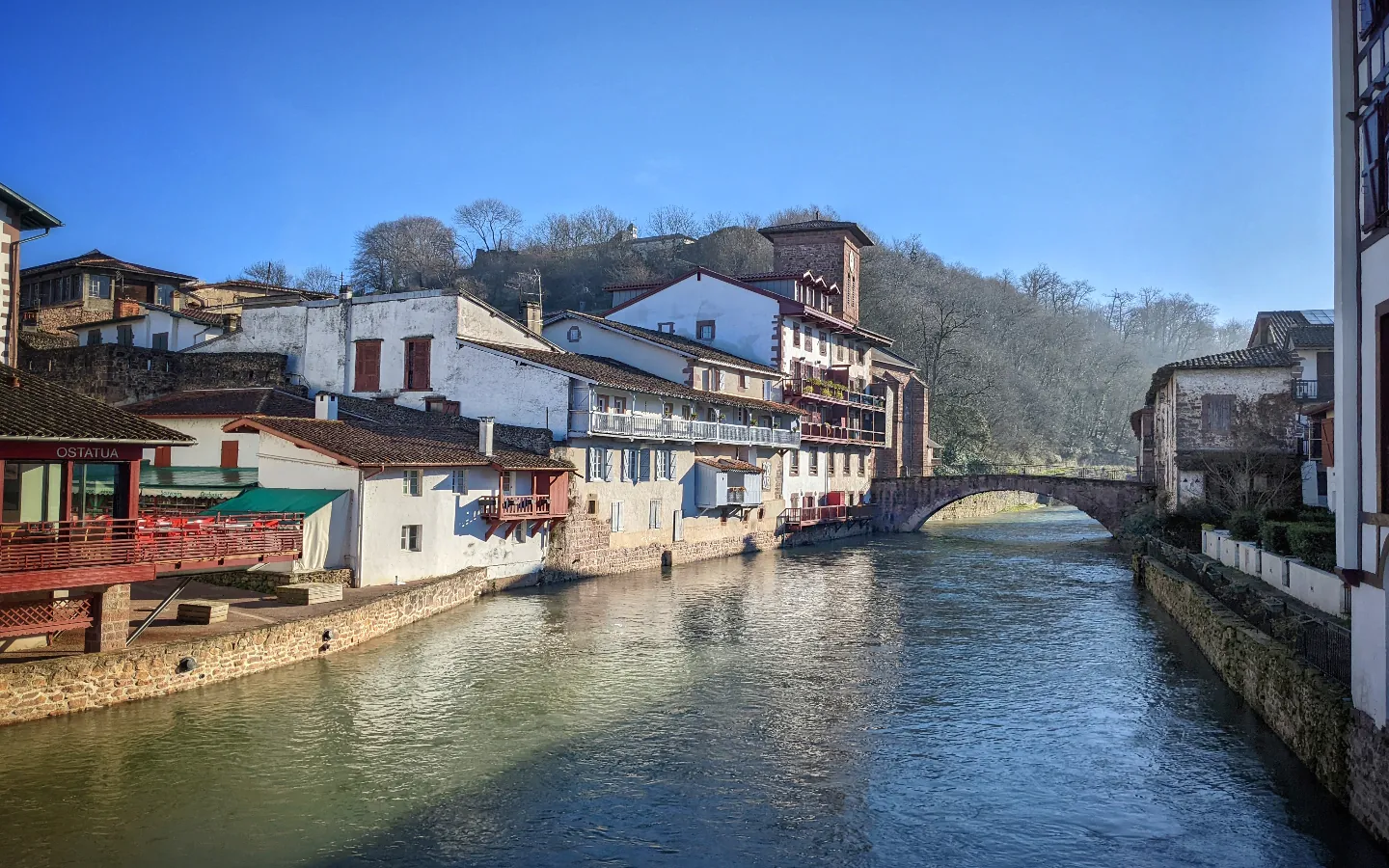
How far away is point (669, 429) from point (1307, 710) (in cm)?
→ 2801

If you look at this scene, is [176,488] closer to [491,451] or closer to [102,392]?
[491,451]

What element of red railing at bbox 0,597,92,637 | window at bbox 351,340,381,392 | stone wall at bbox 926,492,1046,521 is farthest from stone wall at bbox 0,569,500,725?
stone wall at bbox 926,492,1046,521

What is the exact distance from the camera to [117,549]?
58.9ft

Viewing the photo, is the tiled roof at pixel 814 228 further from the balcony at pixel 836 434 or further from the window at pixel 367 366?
the window at pixel 367 366

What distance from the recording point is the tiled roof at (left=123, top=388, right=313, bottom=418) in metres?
32.3

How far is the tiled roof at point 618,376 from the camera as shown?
36384 mm

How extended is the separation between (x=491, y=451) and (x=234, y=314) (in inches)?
665

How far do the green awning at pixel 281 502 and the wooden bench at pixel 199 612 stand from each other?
487 centimetres

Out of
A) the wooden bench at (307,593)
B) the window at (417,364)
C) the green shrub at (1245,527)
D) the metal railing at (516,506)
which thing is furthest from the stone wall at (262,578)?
the green shrub at (1245,527)

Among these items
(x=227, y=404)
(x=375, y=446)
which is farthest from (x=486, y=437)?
(x=227, y=404)

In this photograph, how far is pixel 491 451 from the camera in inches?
1315

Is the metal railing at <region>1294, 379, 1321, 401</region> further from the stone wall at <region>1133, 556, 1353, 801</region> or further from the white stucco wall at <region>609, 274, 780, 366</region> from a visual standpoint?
the white stucco wall at <region>609, 274, 780, 366</region>

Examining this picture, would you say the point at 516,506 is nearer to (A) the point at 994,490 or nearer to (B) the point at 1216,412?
(B) the point at 1216,412

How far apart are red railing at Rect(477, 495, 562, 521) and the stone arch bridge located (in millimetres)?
30040
